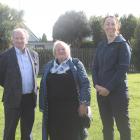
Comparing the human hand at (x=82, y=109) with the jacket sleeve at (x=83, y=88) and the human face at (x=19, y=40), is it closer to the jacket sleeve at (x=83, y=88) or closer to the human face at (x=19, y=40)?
the jacket sleeve at (x=83, y=88)

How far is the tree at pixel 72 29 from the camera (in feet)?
137

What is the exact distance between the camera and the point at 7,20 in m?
39.7

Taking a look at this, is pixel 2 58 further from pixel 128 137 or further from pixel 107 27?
pixel 128 137

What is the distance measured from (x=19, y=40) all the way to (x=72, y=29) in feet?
116

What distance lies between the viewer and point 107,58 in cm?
649

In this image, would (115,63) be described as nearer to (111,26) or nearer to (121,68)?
(121,68)

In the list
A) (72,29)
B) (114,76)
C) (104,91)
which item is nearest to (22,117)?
(104,91)

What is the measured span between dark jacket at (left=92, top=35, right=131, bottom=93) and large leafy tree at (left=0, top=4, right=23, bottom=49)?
30103mm

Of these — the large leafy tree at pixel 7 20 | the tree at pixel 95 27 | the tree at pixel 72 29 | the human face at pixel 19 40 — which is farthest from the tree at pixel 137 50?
the human face at pixel 19 40

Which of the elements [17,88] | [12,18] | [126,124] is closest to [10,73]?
[17,88]

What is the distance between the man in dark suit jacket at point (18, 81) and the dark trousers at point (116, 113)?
1122 millimetres

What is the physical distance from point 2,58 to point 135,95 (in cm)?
843

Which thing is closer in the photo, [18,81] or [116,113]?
[116,113]

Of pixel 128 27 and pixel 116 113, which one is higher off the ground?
pixel 116 113
